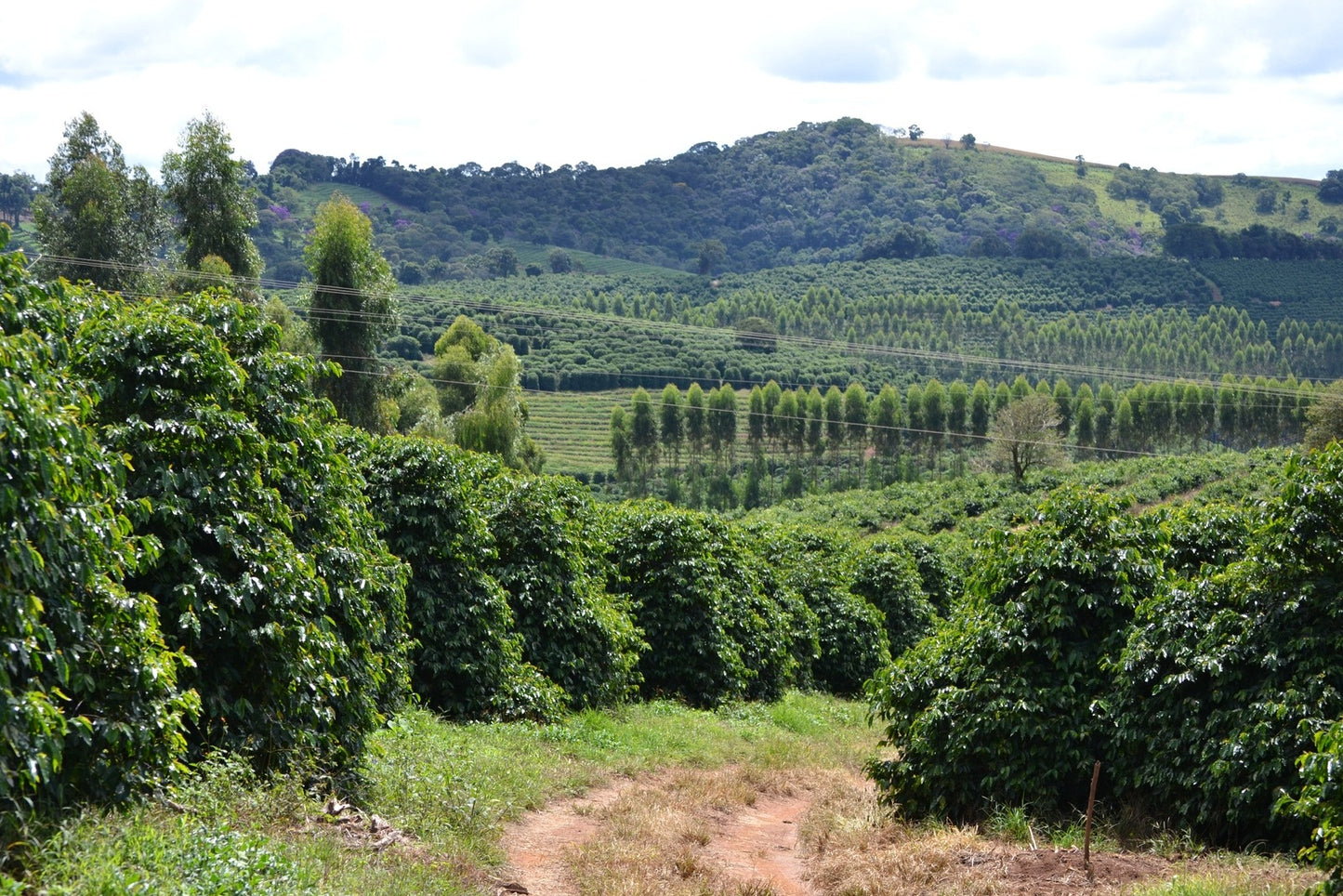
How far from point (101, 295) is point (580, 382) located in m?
98.0

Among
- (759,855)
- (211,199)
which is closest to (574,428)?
(211,199)

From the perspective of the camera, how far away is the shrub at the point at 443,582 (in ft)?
47.9

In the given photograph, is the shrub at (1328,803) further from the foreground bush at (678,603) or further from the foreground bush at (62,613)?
the foreground bush at (678,603)

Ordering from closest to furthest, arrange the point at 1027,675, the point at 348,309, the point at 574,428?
the point at 1027,675 < the point at 348,309 < the point at 574,428

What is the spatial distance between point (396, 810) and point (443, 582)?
18.0 feet

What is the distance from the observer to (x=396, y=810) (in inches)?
377

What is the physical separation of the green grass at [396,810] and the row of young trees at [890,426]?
6955 cm

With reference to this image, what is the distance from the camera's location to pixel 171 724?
23.3 feet

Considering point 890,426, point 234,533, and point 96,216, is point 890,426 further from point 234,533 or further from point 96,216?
point 234,533

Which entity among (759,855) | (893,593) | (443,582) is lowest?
(893,593)

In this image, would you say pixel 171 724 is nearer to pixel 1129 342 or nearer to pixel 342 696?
pixel 342 696

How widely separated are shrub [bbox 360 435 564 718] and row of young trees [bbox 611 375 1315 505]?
70.2 meters

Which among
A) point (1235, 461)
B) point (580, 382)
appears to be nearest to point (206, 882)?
point (1235, 461)

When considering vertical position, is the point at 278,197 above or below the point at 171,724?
above
